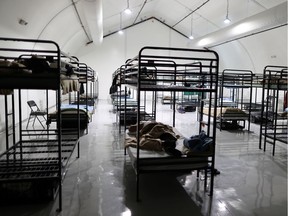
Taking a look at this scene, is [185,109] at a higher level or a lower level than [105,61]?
lower

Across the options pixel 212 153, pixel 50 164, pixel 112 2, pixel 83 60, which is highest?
pixel 112 2

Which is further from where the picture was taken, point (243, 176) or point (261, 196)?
point (243, 176)

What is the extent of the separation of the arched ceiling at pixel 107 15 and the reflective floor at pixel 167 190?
2.93m

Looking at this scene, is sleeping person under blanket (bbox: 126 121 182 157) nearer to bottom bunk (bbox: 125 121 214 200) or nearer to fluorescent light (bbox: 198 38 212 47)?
bottom bunk (bbox: 125 121 214 200)

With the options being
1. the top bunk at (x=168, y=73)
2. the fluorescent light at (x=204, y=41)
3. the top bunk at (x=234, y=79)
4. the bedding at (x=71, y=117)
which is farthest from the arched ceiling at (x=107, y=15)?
the top bunk at (x=234, y=79)

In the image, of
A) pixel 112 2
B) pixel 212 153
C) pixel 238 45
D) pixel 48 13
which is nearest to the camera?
pixel 212 153

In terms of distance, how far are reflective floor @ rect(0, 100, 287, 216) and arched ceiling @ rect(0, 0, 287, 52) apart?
115 inches

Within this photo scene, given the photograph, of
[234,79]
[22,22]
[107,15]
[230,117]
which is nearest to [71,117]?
[22,22]

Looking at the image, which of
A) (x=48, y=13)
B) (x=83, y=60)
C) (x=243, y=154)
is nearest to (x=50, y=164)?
(x=243, y=154)

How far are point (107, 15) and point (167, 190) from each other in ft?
26.3

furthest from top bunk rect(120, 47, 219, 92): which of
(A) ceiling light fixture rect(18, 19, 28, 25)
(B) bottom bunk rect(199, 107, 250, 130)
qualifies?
(A) ceiling light fixture rect(18, 19, 28, 25)

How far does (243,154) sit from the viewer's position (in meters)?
3.91

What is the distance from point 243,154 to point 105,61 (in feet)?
33.7

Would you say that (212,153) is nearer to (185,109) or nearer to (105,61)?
(185,109)
